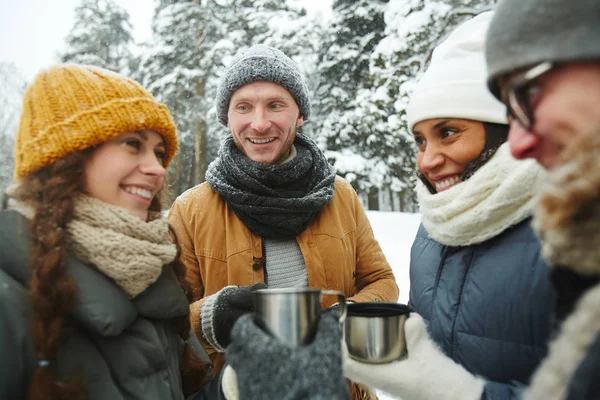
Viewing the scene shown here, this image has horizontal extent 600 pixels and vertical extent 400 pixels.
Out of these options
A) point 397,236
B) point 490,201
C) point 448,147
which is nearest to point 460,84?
point 448,147

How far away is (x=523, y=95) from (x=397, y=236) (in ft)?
35.5

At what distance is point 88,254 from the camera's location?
1.46m

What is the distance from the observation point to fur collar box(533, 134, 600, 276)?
0.79 m

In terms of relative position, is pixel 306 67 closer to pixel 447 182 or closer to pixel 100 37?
pixel 100 37

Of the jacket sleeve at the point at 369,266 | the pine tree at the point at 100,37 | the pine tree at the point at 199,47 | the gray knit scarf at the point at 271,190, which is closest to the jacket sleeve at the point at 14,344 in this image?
the gray knit scarf at the point at 271,190

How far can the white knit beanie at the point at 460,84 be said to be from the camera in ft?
6.00

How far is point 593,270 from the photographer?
814 mm

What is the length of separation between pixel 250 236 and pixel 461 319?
53.8 inches

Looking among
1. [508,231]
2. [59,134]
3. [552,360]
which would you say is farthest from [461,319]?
[59,134]

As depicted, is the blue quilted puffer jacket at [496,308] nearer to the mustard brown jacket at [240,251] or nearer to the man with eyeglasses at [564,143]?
the man with eyeglasses at [564,143]

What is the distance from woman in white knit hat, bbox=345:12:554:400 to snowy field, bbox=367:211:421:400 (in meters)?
5.90

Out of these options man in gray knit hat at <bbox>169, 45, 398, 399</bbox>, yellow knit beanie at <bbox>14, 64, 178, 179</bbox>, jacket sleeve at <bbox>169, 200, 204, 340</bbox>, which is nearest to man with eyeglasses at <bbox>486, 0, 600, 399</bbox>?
yellow knit beanie at <bbox>14, 64, 178, 179</bbox>

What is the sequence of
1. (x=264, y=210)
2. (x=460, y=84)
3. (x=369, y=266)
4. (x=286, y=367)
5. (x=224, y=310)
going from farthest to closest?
(x=369, y=266) < (x=264, y=210) < (x=224, y=310) < (x=460, y=84) < (x=286, y=367)

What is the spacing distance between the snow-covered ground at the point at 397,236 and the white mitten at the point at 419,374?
19.9ft
